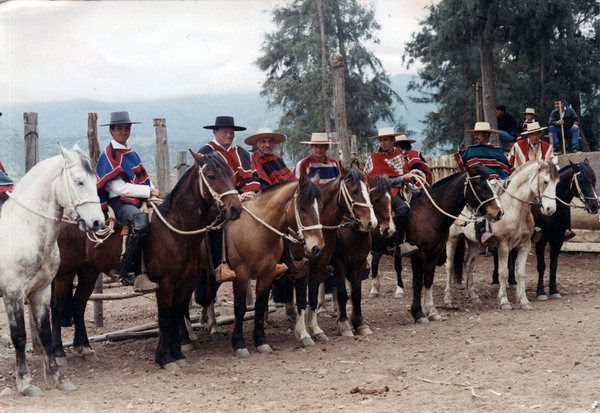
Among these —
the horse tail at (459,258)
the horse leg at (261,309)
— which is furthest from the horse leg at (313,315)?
the horse tail at (459,258)

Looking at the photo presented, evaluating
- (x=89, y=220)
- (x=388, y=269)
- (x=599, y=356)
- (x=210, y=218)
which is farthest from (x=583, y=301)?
(x=89, y=220)

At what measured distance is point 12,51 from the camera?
5445mm

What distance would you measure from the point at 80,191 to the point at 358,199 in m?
3.23

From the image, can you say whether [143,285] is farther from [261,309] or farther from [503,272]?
[503,272]

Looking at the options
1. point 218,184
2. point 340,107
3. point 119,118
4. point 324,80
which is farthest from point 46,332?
point 324,80

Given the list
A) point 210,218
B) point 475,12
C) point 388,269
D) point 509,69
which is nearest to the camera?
point 210,218

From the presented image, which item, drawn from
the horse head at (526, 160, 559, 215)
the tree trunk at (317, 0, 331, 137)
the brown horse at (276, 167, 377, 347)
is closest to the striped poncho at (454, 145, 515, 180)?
the horse head at (526, 160, 559, 215)

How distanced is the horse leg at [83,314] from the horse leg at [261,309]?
188 centimetres

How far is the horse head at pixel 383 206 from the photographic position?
801 cm

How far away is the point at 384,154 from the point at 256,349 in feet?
11.9

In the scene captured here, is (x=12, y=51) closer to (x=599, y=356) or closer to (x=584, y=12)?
(x=599, y=356)

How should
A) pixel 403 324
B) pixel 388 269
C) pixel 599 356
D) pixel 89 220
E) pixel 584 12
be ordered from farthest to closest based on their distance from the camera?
Result: pixel 584 12 < pixel 388 269 < pixel 403 324 < pixel 599 356 < pixel 89 220

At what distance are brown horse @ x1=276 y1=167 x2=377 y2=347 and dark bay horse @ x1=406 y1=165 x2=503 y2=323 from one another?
4.80 ft

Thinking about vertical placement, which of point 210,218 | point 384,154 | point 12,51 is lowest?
point 210,218
